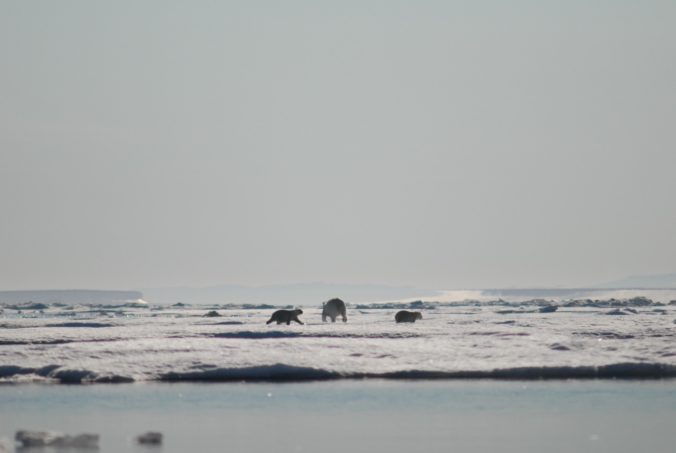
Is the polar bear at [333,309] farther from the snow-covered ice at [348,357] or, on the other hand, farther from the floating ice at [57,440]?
the floating ice at [57,440]

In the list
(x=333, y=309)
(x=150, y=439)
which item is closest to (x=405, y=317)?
(x=333, y=309)

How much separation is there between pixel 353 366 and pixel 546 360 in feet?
12.7

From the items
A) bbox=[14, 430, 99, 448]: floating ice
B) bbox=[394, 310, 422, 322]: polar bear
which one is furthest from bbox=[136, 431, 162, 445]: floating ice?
bbox=[394, 310, 422, 322]: polar bear

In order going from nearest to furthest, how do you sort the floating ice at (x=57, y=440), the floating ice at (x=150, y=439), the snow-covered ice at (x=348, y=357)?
1. the floating ice at (x=57, y=440)
2. the floating ice at (x=150, y=439)
3. the snow-covered ice at (x=348, y=357)

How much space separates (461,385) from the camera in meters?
19.4

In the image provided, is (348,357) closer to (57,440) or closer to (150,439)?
(150,439)

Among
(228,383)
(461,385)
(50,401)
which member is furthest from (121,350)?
(461,385)

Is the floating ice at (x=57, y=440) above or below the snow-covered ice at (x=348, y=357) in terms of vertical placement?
below

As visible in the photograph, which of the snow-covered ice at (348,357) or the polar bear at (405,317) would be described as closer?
the snow-covered ice at (348,357)

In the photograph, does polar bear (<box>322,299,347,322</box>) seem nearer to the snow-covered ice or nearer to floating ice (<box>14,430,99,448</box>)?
the snow-covered ice

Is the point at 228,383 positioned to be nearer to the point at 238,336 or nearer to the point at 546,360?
the point at 546,360

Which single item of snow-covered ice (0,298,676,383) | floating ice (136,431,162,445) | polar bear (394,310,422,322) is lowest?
floating ice (136,431,162,445)

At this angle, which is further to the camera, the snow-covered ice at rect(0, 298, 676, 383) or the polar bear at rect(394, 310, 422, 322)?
the polar bear at rect(394, 310, 422, 322)

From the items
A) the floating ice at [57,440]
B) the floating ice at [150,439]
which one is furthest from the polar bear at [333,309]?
the floating ice at [57,440]
